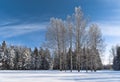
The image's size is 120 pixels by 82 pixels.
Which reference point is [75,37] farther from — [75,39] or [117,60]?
[117,60]

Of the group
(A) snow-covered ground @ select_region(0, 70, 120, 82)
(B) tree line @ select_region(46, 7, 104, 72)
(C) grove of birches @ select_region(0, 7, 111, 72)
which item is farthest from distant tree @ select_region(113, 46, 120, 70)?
(A) snow-covered ground @ select_region(0, 70, 120, 82)

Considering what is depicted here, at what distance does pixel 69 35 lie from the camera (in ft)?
113

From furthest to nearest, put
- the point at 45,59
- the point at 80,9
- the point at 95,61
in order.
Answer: the point at 45,59 → the point at 95,61 → the point at 80,9

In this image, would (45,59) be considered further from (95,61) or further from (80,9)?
(80,9)

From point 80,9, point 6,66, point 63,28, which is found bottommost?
point 6,66

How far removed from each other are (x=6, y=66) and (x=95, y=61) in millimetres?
40845

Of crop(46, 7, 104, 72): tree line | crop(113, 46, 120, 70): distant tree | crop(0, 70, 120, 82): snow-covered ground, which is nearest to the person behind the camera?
crop(0, 70, 120, 82): snow-covered ground

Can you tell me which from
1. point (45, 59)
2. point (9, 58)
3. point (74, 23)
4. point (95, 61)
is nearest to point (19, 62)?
point (9, 58)

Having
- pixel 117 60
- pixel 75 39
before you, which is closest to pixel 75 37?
pixel 75 39

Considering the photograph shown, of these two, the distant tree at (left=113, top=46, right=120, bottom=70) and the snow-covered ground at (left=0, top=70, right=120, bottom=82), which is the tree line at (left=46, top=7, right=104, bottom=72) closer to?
the snow-covered ground at (left=0, top=70, right=120, bottom=82)

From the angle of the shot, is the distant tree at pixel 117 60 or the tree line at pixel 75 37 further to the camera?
the distant tree at pixel 117 60

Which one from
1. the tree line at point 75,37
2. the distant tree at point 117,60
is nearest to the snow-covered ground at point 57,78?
the tree line at point 75,37

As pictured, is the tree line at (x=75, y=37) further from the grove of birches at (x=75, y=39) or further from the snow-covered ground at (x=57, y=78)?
the snow-covered ground at (x=57, y=78)

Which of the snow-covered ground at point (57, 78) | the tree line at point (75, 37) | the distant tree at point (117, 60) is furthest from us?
the distant tree at point (117, 60)
